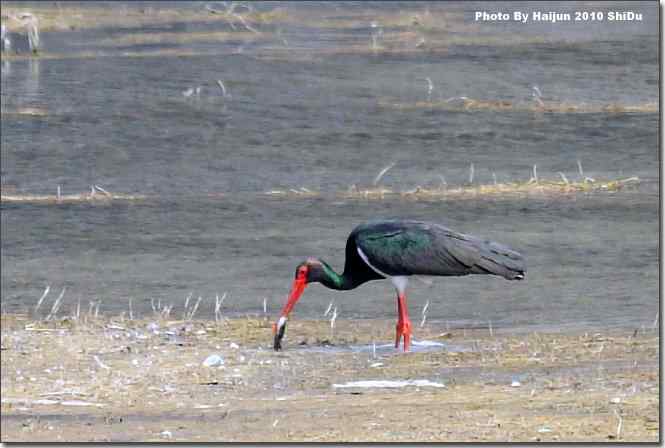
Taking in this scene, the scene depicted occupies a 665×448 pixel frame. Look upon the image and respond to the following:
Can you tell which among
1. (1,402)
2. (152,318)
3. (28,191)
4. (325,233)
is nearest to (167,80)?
(28,191)

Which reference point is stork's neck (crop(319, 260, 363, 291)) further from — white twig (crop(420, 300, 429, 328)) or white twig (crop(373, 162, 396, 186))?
white twig (crop(373, 162, 396, 186))

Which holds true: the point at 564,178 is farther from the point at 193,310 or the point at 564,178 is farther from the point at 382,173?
the point at 193,310

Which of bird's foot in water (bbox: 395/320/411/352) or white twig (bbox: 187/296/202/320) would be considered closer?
bird's foot in water (bbox: 395/320/411/352)

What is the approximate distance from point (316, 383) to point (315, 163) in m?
7.81

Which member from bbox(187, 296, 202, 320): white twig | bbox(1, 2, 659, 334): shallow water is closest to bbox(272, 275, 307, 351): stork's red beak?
bbox(187, 296, 202, 320): white twig

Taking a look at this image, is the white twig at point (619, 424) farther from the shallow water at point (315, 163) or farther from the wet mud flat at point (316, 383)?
the shallow water at point (315, 163)

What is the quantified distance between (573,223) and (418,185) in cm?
184

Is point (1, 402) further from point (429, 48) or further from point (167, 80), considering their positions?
point (429, 48)

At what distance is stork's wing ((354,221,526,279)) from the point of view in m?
9.45

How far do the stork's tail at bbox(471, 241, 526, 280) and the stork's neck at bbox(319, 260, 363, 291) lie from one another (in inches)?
26.2

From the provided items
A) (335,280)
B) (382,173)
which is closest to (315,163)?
(382,173)

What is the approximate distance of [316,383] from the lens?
827 cm

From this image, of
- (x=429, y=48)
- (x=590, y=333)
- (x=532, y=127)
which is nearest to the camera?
(x=590, y=333)

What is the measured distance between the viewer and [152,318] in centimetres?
978
